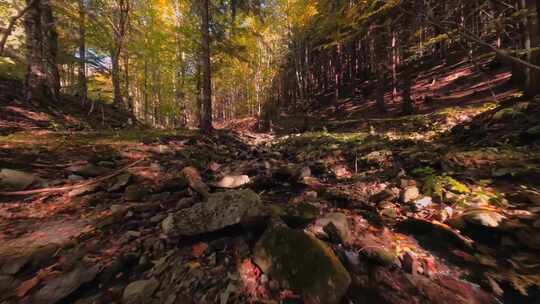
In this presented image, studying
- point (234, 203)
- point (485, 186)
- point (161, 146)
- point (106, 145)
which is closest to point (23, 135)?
point (106, 145)

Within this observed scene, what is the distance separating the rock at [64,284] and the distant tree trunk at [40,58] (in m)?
11.0

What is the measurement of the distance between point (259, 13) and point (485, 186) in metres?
12.0

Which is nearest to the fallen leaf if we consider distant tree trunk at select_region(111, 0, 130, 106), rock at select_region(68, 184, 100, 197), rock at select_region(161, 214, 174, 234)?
rock at select_region(161, 214, 174, 234)

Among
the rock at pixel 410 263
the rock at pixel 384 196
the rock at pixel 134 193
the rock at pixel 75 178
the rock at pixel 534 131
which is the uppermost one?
the rock at pixel 534 131

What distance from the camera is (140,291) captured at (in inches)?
80.8

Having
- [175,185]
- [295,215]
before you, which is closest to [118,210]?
[175,185]

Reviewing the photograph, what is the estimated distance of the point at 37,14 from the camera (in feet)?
29.5

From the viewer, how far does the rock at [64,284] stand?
1.89 metres

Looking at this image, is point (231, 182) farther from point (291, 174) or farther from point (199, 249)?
point (199, 249)

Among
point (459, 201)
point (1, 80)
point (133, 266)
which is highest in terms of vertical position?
point (1, 80)

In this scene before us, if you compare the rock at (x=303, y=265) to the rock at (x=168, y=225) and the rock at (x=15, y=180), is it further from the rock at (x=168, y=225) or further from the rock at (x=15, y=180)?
the rock at (x=15, y=180)

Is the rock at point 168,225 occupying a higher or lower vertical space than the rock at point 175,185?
lower

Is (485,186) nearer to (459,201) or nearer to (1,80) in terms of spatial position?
(459,201)

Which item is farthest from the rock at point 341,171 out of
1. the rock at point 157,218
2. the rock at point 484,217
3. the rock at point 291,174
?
the rock at point 157,218
